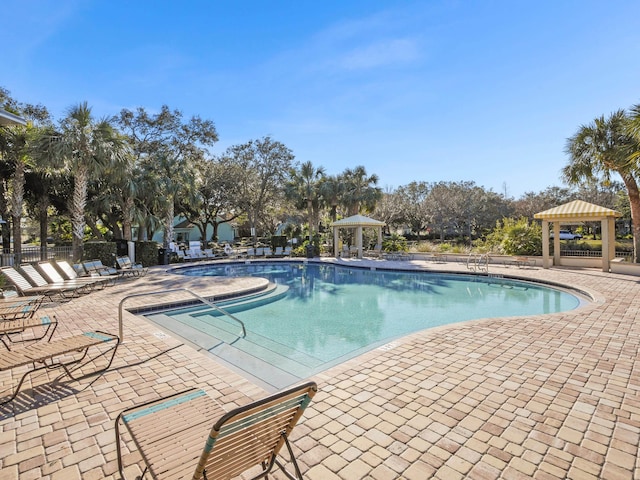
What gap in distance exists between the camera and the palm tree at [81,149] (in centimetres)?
1366

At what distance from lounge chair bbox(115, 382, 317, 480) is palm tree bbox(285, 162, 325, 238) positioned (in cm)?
2408

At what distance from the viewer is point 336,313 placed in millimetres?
9484

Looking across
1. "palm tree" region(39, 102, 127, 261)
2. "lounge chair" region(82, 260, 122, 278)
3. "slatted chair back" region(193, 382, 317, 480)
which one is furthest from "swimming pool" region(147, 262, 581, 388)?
"palm tree" region(39, 102, 127, 261)

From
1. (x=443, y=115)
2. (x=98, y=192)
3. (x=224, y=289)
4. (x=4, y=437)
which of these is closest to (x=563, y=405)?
(x=4, y=437)

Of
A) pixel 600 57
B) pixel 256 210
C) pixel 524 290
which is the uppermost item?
pixel 600 57

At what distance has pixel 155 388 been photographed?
397 cm

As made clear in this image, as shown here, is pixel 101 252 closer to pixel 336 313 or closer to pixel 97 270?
pixel 97 270

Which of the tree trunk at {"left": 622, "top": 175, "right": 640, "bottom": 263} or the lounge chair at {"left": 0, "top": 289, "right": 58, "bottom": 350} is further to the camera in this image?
the tree trunk at {"left": 622, "top": 175, "right": 640, "bottom": 263}

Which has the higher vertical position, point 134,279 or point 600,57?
point 600,57

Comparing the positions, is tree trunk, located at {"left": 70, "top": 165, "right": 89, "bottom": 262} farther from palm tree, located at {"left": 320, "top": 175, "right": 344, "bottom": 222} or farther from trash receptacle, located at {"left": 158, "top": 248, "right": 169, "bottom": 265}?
palm tree, located at {"left": 320, "top": 175, "right": 344, "bottom": 222}

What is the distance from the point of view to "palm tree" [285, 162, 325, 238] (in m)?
26.3

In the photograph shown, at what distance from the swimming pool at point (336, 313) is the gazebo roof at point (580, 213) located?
5031mm

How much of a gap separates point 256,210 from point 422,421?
29.1m

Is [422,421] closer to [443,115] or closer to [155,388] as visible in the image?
[155,388]
